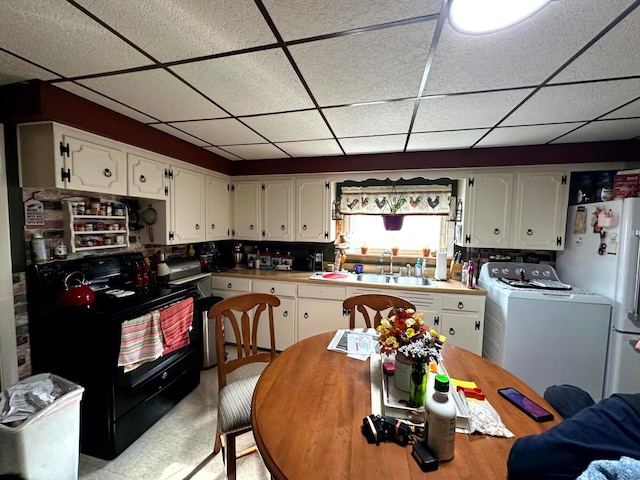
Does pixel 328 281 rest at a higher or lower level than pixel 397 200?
lower

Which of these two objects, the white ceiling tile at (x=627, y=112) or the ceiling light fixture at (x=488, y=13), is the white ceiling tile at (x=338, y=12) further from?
the white ceiling tile at (x=627, y=112)

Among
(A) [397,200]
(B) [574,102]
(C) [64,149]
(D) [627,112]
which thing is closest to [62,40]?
(C) [64,149]

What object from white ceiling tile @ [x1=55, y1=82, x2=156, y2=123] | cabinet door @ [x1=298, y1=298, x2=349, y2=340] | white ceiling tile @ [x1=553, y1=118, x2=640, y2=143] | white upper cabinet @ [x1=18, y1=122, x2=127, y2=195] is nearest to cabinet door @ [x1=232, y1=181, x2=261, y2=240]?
cabinet door @ [x1=298, y1=298, x2=349, y2=340]

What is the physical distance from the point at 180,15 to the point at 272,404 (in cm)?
155

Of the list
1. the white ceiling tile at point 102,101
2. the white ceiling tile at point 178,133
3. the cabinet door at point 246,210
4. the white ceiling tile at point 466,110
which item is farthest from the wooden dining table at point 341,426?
the cabinet door at point 246,210

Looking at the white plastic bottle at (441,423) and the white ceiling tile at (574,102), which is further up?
the white ceiling tile at (574,102)

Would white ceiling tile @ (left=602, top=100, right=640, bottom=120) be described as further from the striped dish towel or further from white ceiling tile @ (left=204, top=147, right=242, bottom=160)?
the striped dish towel

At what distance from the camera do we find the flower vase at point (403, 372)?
1088mm

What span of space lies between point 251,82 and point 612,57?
5.73ft

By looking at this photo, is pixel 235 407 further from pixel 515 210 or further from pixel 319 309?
pixel 515 210

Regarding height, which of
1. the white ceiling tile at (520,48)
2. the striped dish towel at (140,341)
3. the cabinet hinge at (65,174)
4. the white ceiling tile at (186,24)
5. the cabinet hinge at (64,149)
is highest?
the white ceiling tile at (186,24)

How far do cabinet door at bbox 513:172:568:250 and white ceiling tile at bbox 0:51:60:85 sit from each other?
146 inches

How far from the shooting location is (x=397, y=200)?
3256 mm

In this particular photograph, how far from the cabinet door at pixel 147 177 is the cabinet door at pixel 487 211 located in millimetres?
3049
